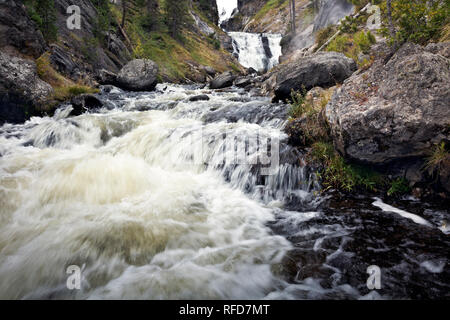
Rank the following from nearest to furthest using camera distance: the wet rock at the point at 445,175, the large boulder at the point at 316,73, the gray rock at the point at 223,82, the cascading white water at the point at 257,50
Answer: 1. the wet rock at the point at 445,175
2. the large boulder at the point at 316,73
3. the gray rock at the point at 223,82
4. the cascading white water at the point at 257,50

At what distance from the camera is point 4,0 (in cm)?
1073

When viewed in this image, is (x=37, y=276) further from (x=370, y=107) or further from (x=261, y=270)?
(x=370, y=107)

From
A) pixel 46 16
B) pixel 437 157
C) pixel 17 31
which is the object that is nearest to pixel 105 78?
pixel 46 16

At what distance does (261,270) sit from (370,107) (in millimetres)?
3586

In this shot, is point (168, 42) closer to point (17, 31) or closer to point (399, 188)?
point (17, 31)

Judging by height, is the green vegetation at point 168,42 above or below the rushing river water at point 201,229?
above

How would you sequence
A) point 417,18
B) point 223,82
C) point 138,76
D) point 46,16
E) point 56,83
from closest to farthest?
point 417,18 → point 56,83 → point 46,16 → point 138,76 → point 223,82

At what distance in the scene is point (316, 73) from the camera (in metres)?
8.73

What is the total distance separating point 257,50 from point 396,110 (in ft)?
Result: 166

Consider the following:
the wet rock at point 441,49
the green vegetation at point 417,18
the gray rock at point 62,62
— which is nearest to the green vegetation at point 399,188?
the wet rock at point 441,49

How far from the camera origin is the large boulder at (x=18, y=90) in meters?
8.74

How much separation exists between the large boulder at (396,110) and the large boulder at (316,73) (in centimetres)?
386

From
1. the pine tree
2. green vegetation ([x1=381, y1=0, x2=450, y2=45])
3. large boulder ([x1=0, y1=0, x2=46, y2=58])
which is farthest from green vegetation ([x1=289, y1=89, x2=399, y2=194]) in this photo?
the pine tree

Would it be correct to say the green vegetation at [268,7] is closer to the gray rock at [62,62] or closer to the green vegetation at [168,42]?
the green vegetation at [168,42]
